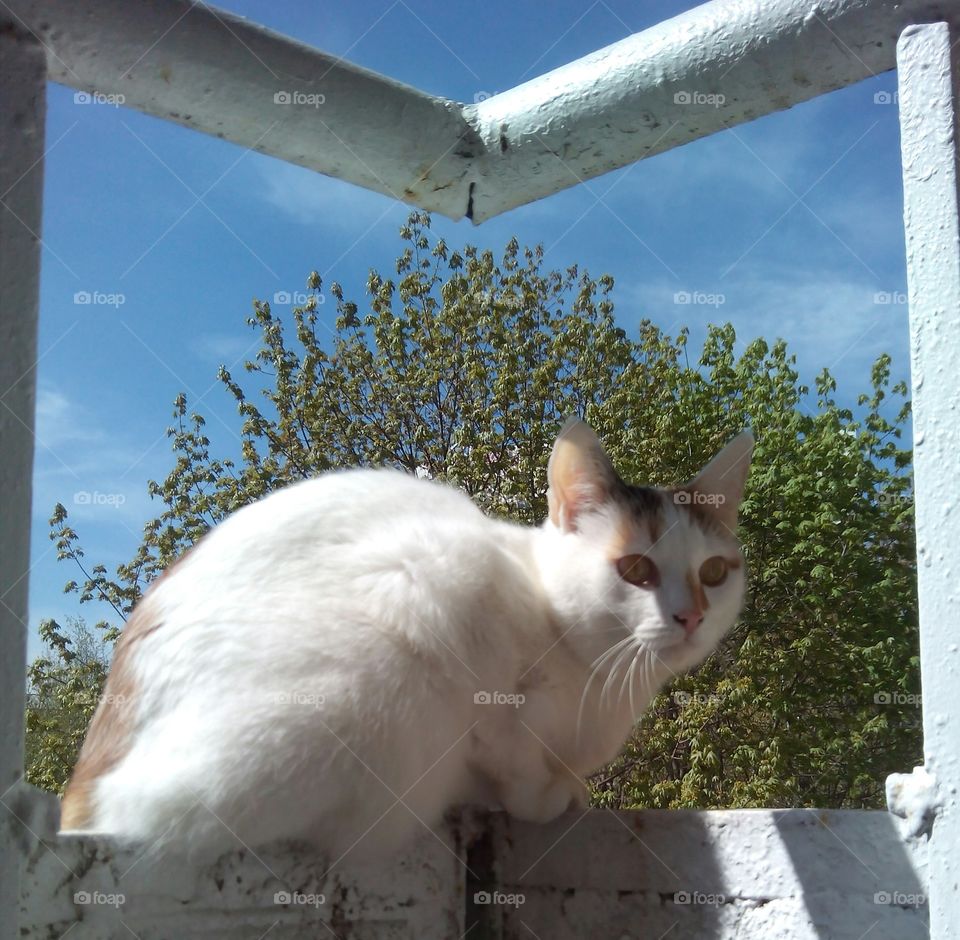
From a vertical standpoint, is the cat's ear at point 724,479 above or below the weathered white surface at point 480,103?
below

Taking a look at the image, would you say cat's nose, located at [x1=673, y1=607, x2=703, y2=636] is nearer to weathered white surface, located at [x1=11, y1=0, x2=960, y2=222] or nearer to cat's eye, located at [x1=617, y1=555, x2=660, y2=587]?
cat's eye, located at [x1=617, y1=555, x2=660, y2=587]

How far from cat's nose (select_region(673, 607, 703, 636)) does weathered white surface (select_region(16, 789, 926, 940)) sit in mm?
324

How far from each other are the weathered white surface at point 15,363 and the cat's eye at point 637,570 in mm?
995

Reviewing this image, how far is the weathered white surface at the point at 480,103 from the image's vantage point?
124 cm

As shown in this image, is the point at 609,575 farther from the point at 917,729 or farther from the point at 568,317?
the point at 568,317

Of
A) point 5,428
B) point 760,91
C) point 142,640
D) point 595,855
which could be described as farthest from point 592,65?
point 595,855

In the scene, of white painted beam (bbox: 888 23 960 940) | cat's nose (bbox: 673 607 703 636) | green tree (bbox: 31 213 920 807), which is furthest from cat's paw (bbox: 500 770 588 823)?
green tree (bbox: 31 213 920 807)

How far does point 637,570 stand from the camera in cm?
169

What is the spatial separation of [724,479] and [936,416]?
29.8 inches

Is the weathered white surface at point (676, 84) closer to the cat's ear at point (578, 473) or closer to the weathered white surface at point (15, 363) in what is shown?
the cat's ear at point (578, 473)

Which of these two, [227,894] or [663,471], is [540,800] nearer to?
[227,894]

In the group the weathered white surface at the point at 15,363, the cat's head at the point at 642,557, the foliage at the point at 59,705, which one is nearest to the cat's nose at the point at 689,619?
the cat's head at the point at 642,557

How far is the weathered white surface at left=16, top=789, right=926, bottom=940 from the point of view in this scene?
118 cm

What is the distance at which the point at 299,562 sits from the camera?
1.49 metres
